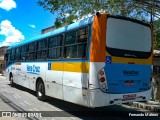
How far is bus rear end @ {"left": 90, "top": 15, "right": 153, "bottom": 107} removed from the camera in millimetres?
8453

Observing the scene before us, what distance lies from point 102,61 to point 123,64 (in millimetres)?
890

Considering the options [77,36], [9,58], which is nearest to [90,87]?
[77,36]

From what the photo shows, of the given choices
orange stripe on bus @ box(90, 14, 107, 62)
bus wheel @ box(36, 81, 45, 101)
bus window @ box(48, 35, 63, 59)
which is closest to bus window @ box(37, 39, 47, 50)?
bus window @ box(48, 35, 63, 59)

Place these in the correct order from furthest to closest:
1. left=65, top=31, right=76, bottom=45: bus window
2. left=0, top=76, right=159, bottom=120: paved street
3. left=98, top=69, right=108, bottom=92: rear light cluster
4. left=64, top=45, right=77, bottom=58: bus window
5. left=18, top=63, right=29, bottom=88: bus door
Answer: left=18, top=63, right=29, bottom=88: bus door → left=0, top=76, right=159, bottom=120: paved street → left=65, top=31, right=76, bottom=45: bus window → left=64, top=45, right=77, bottom=58: bus window → left=98, top=69, right=108, bottom=92: rear light cluster

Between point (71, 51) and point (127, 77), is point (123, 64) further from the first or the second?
point (71, 51)

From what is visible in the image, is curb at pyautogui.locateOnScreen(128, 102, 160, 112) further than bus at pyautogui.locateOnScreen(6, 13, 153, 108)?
Yes

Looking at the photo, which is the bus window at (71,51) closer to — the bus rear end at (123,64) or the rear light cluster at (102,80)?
the bus rear end at (123,64)

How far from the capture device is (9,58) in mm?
20656

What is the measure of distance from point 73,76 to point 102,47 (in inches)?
65.8

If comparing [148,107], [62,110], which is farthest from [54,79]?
[148,107]

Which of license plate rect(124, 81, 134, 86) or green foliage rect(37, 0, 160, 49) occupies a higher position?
green foliage rect(37, 0, 160, 49)

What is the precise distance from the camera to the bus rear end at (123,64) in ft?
27.7

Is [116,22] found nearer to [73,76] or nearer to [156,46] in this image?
[73,76]

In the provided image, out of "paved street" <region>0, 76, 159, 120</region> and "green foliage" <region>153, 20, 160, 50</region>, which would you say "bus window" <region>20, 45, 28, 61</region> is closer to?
"paved street" <region>0, 76, 159, 120</region>
